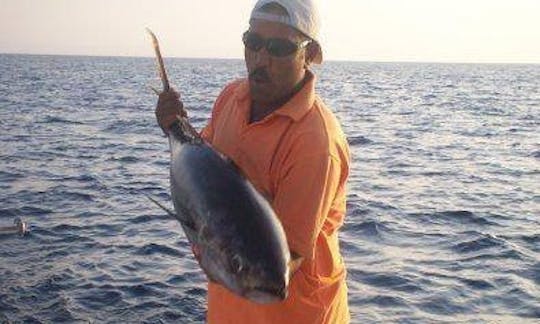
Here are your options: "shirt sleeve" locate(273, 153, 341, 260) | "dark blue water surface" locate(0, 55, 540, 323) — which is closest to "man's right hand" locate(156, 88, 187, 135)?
"shirt sleeve" locate(273, 153, 341, 260)

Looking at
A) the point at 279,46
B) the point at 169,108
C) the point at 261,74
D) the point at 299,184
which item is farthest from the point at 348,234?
the point at 299,184

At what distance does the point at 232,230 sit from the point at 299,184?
0.47m

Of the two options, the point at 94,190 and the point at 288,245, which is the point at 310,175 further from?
the point at 94,190

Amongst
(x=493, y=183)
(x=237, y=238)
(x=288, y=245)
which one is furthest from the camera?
(x=493, y=183)

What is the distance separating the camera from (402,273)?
1037 cm

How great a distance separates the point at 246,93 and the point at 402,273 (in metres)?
7.16

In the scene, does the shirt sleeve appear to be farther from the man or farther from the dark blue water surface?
the dark blue water surface

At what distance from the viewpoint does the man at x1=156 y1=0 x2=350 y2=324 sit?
3.19m

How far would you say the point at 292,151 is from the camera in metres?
3.28

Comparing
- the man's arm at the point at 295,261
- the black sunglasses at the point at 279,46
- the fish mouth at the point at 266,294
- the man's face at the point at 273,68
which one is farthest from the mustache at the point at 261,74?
the fish mouth at the point at 266,294

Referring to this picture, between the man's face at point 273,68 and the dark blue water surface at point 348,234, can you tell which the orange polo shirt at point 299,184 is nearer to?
the man's face at point 273,68

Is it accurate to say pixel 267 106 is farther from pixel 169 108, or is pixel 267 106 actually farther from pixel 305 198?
pixel 305 198

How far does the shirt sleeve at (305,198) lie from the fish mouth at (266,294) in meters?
0.38

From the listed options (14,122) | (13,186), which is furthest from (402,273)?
(14,122)
